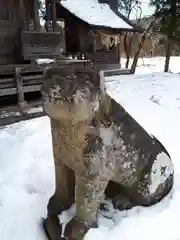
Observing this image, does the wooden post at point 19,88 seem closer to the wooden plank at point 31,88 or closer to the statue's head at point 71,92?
the wooden plank at point 31,88

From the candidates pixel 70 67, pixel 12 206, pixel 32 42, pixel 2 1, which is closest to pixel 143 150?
pixel 70 67

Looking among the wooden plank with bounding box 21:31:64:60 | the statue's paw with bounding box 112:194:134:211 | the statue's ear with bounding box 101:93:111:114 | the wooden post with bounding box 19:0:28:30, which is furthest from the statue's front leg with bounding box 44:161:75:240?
the wooden post with bounding box 19:0:28:30

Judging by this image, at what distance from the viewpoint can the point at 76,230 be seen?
238 centimetres

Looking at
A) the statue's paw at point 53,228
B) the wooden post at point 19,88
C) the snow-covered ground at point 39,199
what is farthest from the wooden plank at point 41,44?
the statue's paw at point 53,228

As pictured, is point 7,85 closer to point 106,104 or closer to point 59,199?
point 59,199

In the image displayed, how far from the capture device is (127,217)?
2896mm

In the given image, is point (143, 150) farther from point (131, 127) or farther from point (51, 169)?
point (51, 169)

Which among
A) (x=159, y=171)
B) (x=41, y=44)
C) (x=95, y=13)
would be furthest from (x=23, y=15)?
(x=159, y=171)

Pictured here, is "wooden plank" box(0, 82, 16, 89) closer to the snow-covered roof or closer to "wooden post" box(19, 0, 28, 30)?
"wooden post" box(19, 0, 28, 30)

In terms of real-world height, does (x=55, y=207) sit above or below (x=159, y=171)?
below

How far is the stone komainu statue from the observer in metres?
2.07

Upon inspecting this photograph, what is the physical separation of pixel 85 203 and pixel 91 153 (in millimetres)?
379

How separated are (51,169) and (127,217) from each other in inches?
42.7

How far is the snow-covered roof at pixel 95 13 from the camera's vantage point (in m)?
16.5
